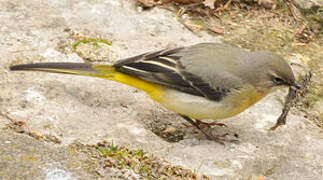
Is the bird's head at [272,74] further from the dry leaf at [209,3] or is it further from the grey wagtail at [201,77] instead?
the dry leaf at [209,3]

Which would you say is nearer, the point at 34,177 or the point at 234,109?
the point at 34,177

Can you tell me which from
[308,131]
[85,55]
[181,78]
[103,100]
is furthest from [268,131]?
[85,55]

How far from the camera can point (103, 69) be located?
5.76 meters

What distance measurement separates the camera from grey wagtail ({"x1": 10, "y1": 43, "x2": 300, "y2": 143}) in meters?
5.60

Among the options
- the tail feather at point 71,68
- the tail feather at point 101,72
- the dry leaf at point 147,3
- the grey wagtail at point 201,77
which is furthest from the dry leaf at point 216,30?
the tail feather at point 71,68

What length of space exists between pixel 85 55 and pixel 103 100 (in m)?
0.86

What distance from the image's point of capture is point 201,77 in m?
5.64

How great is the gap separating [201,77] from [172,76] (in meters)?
0.33

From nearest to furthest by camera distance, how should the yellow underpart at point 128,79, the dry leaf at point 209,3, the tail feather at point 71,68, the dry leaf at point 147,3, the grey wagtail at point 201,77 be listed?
the tail feather at point 71,68 → the grey wagtail at point 201,77 → the yellow underpart at point 128,79 → the dry leaf at point 147,3 → the dry leaf at point 209,3

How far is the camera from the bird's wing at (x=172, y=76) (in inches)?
221

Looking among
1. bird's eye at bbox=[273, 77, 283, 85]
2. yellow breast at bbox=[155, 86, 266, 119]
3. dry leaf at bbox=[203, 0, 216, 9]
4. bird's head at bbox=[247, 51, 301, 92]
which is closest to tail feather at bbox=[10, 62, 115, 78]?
yellow breast at bbox=[155, 86, 266, 119]

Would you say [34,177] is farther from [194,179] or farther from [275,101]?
[275,101]

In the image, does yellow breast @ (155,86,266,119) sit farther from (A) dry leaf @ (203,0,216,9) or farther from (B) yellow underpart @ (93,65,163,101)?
(A) dry leaf @ (203,0,216,9)

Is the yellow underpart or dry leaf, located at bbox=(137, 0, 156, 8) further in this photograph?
dry leaf, located at bbox=(137, 0, 156, 8)
